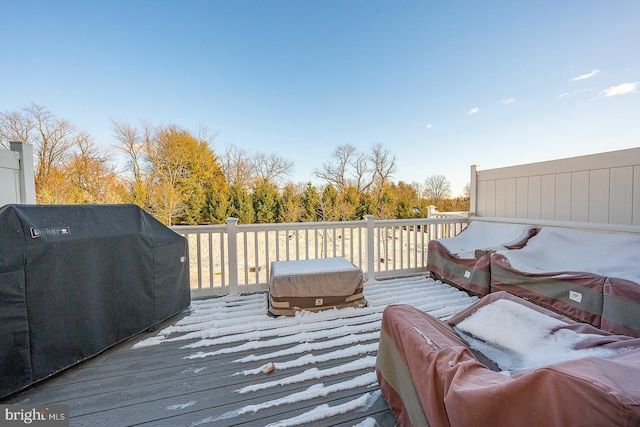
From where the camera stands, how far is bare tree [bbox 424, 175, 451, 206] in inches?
431

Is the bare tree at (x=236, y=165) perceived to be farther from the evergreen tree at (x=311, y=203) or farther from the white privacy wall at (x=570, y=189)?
the white privacy wall at (x=570, y=189)

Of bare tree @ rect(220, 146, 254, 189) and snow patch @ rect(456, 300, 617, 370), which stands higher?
bare tree @ rect(220, 146, 254, 189)

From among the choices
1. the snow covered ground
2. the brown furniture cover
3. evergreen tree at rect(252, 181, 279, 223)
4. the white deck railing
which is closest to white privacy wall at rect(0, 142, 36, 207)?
the white deck railing

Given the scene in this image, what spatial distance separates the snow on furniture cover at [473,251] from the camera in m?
2.92

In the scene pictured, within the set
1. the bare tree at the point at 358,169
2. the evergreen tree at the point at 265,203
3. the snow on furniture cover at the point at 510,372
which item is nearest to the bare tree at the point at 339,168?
the bare tree at the point at 358,169

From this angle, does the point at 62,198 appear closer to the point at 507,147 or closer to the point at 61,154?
the point at 61,154

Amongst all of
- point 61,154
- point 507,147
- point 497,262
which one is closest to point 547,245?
point 497,262

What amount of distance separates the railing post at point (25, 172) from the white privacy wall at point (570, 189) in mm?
5640

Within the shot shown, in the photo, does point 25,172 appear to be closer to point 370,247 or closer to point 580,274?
point 370,247

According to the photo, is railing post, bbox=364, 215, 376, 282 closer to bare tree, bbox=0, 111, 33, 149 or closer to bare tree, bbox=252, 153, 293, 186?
bare tree, bbox=252, 153, 293, 186

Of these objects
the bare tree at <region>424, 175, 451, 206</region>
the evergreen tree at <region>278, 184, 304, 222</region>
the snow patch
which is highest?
the bare tree at <region>424, 175, 451, 206</region>

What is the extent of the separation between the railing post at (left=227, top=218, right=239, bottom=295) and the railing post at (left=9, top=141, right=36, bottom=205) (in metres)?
1.76

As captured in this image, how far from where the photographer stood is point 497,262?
8.91ft

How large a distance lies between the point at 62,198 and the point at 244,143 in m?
6.68
